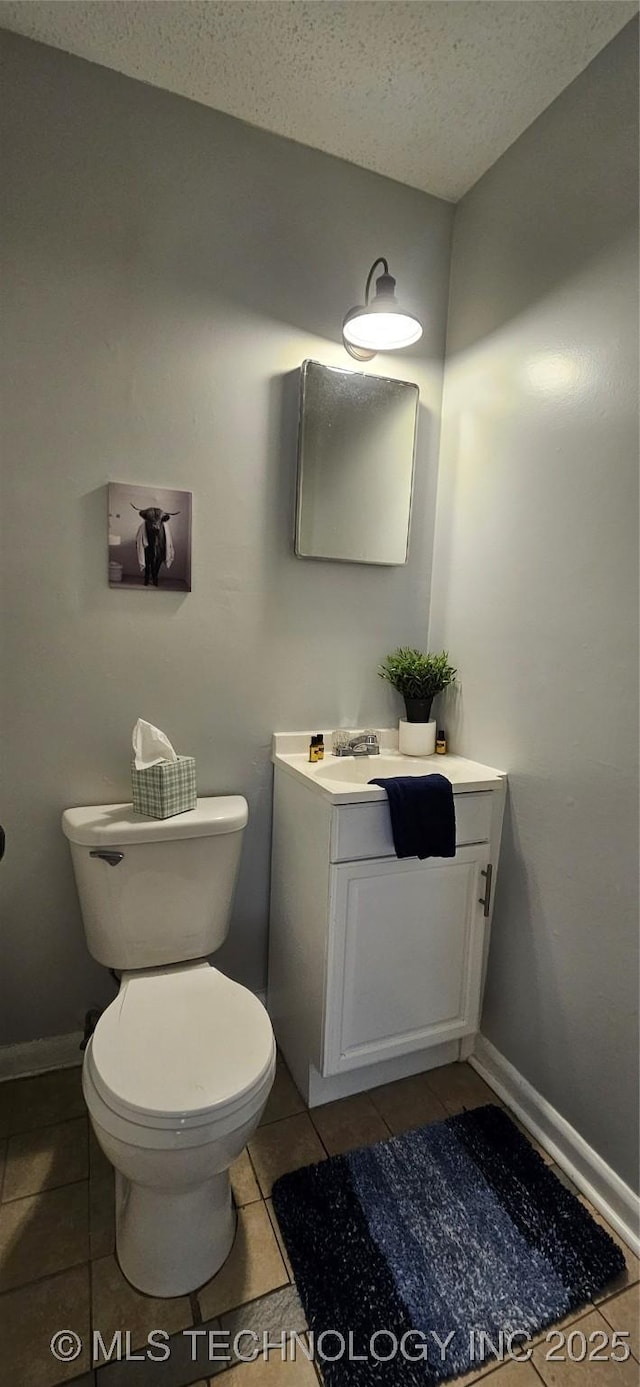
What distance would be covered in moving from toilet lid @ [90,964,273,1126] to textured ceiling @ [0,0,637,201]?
84.2 inches

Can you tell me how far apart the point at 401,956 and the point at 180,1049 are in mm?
→ 608

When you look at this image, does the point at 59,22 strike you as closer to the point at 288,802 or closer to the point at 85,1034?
the point at 288,802

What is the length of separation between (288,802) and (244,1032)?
60 cm

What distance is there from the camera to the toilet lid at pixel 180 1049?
966mm

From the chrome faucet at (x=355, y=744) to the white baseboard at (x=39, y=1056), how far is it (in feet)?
3.53

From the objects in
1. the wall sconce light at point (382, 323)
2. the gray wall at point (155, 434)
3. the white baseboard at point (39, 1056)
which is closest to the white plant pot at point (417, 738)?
the gray wall at point (155, 434)

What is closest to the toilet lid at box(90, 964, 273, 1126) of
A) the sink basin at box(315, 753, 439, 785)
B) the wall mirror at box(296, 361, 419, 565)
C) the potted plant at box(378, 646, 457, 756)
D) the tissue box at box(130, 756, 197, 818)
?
the tissue box at box(130, 756, 197, 818)

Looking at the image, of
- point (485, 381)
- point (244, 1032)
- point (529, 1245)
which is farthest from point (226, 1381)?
point (485, 381)

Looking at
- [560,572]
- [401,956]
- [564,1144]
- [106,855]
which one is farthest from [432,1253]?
[560,572]

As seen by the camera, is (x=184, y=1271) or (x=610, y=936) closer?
(x=184, y=1271)

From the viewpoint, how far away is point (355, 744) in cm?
172

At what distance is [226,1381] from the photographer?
0.95 m

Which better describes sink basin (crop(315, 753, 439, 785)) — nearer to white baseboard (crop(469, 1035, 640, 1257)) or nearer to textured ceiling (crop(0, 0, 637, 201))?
white baseboard (crop(469, 1035, 640, 1257))

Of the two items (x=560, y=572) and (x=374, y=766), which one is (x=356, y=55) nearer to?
(x=560, y=572)
